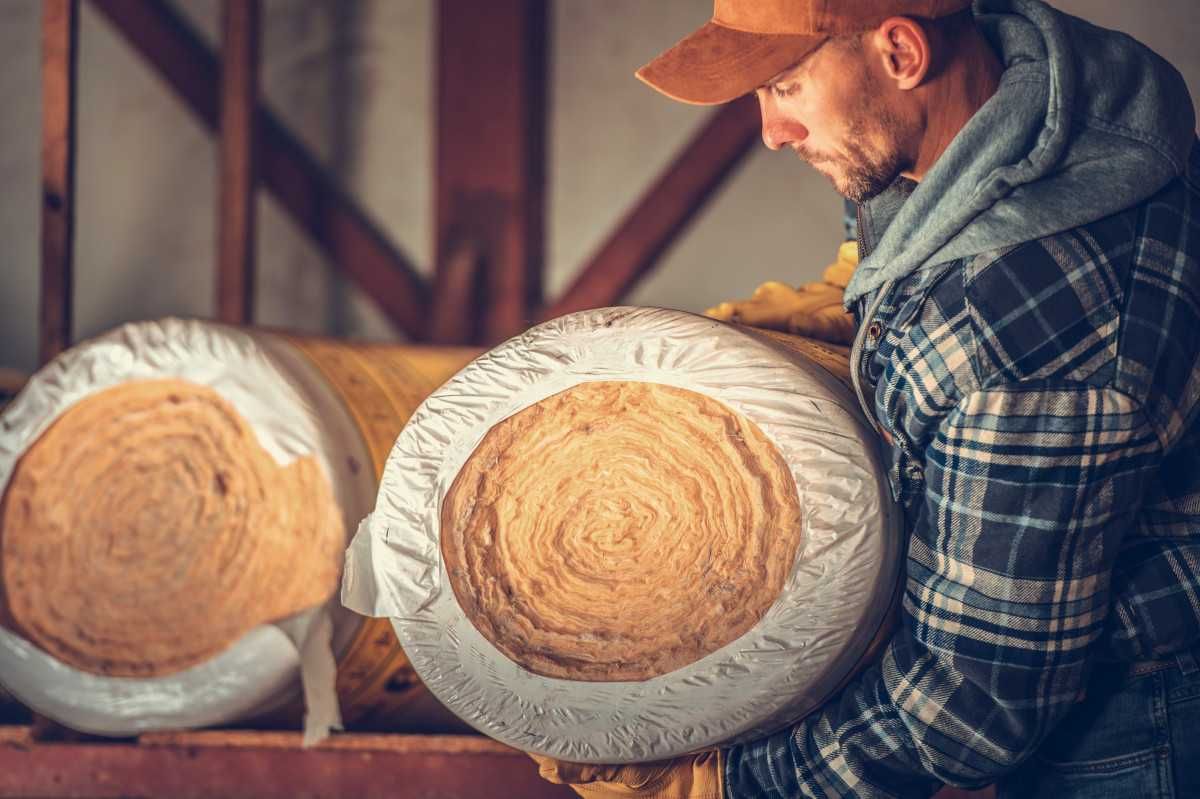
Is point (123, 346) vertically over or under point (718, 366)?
under

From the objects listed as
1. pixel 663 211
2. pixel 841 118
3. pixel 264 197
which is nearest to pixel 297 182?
pixel 264 197

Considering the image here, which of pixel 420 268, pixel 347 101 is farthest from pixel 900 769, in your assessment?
pixel 347 101

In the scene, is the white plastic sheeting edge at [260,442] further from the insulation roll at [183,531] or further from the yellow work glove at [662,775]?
the yellow work glove at [662,775]

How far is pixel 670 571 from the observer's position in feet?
4.55

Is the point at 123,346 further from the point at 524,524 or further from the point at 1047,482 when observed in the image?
the point at 1047,482

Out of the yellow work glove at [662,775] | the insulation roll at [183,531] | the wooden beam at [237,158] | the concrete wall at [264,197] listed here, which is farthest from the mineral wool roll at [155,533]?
the concrete wall at [264,197]

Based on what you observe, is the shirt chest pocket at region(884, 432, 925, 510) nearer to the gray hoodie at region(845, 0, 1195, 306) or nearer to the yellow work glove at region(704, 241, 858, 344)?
the gray hoodie at region(845, 0, 1195, 306)

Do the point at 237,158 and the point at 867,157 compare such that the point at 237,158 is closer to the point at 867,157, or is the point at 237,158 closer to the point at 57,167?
the point at 57,167

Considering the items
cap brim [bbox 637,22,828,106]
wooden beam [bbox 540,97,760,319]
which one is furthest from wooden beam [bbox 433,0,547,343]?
cap brim [bbox 637,22,828,106]

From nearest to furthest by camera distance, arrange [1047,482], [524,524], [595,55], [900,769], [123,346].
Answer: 1. [1047,482]
2. [900,769]
3. [524,524]
4. [123,346]
5. [595,55]

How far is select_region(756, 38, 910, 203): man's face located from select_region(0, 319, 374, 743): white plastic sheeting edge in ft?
2.61

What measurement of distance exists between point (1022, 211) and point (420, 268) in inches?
121

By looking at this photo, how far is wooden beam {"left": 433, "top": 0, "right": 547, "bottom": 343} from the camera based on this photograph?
3.72m

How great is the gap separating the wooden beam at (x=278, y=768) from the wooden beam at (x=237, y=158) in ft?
4.93
